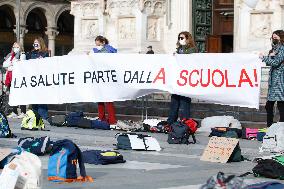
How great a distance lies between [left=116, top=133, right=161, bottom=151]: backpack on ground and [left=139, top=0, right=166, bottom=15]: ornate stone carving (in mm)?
11724

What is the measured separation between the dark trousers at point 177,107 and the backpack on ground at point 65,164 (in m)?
6.89

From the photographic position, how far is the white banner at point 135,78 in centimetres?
1520

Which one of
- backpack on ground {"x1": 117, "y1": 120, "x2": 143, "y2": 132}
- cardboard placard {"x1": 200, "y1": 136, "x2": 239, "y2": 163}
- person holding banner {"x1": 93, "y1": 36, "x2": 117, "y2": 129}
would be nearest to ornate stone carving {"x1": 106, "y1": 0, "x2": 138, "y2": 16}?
person holding banner {"x1": 93, "y1": 36, "x2": 117, "y2": 129}

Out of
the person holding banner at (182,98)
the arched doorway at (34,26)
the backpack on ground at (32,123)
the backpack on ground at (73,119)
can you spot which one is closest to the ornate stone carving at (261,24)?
the person holding banner at (182,98)

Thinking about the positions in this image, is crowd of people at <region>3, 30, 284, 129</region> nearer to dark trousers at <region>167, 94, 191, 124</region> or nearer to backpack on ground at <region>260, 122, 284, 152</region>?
dark trousers at <region>167, 94, 191, 124</region>

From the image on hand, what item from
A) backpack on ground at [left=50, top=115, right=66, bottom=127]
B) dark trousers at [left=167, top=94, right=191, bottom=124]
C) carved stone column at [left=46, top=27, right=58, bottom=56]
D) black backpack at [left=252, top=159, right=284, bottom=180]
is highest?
carved stone column at [left=46, top=27, right=58, bottom=56]

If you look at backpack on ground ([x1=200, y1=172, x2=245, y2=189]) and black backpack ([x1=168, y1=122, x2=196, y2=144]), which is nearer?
backpack on ground ([x1=200, y1=172, x2=245, y2=189])

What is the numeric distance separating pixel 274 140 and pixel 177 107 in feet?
12.5

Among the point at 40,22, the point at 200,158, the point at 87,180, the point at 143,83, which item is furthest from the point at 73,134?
the point at 40,22

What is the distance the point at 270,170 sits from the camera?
9453mm

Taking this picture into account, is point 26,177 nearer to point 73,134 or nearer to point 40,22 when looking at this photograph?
point 73,134

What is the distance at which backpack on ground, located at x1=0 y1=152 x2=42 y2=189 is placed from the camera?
6715 millimetres

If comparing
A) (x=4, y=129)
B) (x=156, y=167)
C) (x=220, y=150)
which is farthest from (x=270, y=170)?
(x=4, y=129)

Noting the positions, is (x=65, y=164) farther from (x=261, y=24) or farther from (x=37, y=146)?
(x=261, y=24)
